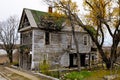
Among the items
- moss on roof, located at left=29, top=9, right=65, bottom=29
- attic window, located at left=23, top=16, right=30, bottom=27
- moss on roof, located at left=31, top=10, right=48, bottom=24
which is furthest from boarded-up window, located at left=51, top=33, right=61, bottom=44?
attic window, located at left=23, top=16, right=30, bottom=27

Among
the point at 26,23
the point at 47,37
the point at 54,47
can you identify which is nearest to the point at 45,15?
the point at 26,23

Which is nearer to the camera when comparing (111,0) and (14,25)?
(111,0)

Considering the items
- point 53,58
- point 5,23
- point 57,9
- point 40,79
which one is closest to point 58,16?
point 57,9

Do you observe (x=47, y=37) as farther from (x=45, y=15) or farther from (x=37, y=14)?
(x=37, y=14)

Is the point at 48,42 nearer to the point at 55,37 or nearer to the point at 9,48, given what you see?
the point at 55,37

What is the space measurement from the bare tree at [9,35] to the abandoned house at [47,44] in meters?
9.28

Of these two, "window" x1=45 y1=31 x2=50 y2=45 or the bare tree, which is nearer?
"window" x1=45 y1=31 x2=50 y2=45

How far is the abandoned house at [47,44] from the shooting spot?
29375mm

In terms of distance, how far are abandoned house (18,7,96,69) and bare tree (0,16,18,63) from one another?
9280mm

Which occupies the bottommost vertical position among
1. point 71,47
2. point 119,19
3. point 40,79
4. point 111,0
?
point 40,79

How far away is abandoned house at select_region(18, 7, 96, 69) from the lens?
2938 cm

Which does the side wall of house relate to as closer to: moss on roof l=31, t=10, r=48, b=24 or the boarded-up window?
the boarded-up window

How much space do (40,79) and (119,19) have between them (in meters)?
12.5

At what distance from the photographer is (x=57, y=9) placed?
2730cm
